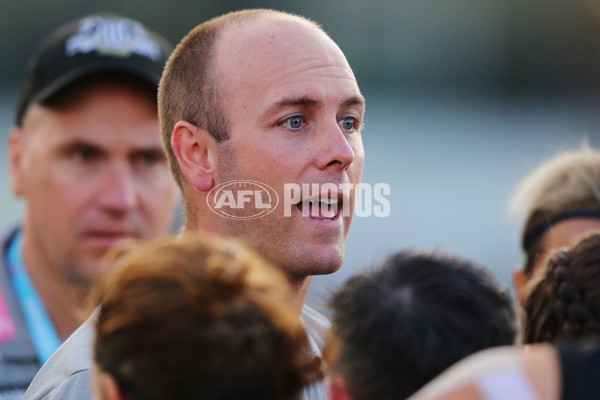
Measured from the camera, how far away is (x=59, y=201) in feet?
11.9

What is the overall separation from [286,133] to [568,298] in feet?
2.72

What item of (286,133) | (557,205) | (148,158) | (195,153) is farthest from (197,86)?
(557,205)

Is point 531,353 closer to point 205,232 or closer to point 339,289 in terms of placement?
point 339,289

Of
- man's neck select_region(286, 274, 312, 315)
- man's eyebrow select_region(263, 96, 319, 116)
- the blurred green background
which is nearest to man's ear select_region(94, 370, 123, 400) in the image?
man's neck select_region(286, 274, 312, 315)

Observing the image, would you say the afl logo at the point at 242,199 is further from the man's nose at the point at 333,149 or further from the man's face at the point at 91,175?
the man's face at the point at 91,175

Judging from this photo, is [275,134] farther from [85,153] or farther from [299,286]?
[85,153]

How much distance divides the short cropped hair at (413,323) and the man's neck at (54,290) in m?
2.27

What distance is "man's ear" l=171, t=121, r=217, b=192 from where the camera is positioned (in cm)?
226

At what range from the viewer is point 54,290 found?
366 centimetres

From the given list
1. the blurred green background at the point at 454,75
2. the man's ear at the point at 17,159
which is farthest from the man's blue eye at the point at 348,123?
the blurred green background at the point at 454,75

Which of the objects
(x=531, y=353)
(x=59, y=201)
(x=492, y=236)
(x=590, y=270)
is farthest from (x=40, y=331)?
(x=492, y=236)

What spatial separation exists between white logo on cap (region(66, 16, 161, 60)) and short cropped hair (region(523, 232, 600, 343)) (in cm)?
220

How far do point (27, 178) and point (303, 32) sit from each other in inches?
76.0

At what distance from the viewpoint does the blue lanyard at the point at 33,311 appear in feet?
11.3
